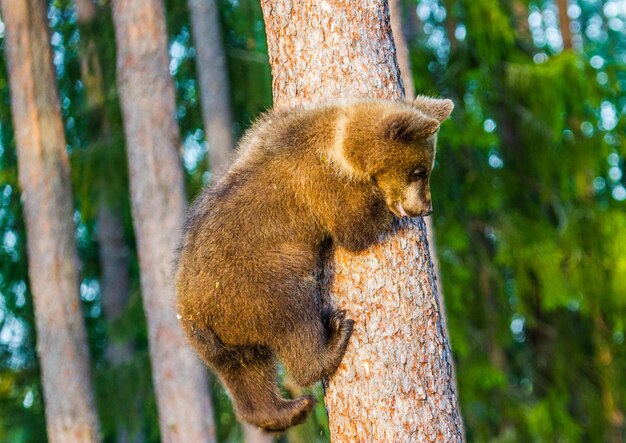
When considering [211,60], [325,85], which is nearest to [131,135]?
[211,60]

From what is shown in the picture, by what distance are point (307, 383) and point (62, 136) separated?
611 centimetres

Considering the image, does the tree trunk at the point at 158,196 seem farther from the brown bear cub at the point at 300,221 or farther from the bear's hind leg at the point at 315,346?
the bear's hind leg at the point at 315,346

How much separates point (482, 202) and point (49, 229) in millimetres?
6334

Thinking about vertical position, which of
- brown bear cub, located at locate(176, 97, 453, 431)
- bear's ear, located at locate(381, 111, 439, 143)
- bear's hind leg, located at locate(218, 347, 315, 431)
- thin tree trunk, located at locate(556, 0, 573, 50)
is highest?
thin tree trunk, located at locate(556, 0, 573, 50)

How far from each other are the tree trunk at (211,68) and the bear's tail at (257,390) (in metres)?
6.78

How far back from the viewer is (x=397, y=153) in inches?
167

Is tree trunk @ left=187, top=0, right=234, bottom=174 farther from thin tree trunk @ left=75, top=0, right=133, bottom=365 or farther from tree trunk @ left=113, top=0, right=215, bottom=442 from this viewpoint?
thin tree trunk @ left=75, top=0, right=133, bottom=365

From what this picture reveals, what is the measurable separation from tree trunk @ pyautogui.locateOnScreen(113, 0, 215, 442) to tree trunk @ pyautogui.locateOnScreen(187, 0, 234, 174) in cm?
185

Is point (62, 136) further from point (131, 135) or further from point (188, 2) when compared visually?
point (188, 2)

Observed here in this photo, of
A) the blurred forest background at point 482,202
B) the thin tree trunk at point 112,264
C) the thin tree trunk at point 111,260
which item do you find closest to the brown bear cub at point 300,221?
the blurred forest background at point 482,202

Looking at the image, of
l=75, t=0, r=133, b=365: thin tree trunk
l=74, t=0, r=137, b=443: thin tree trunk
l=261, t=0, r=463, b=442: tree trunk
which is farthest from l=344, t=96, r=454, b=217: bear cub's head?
l=75, t=0, r=133, b=365: thin tree trunk

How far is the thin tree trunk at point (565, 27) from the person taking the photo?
1479 centimetres

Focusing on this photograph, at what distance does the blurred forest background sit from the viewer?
37.9 feet

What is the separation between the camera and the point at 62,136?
31.0ft
